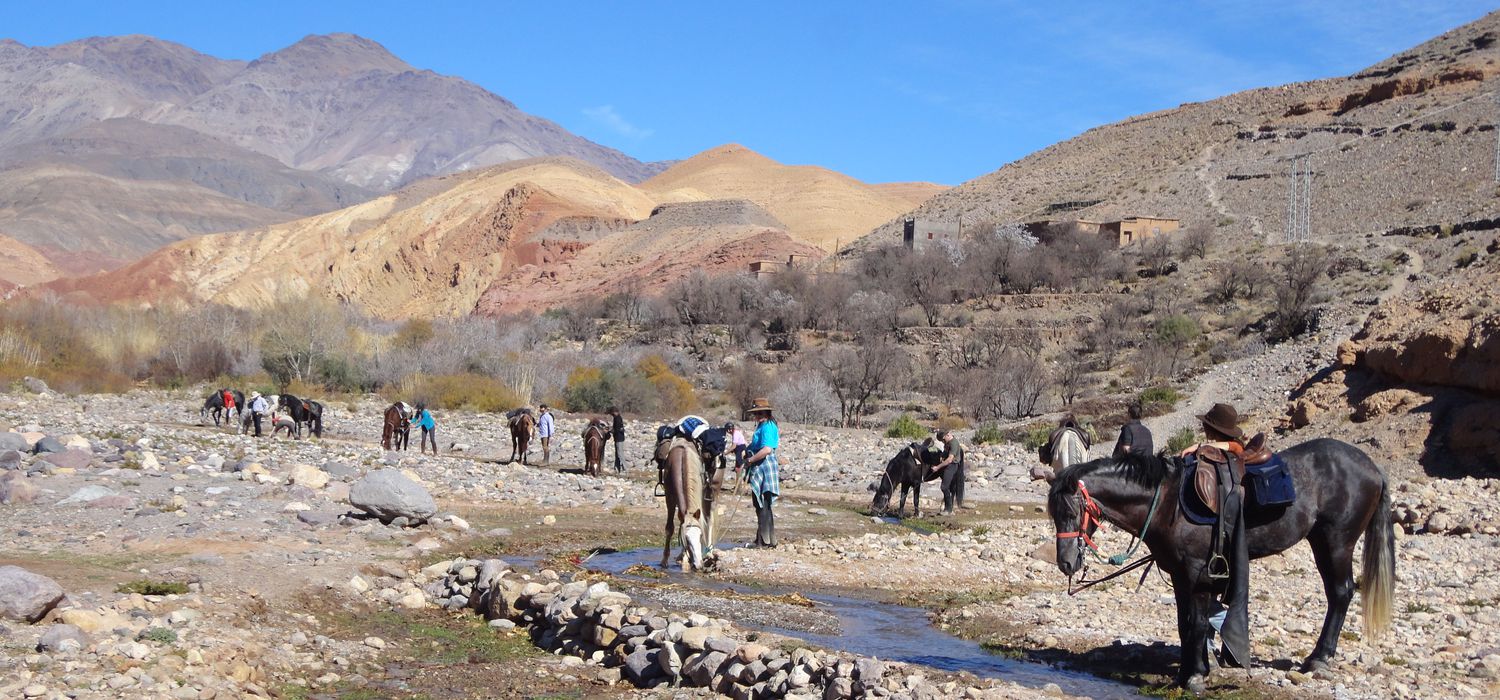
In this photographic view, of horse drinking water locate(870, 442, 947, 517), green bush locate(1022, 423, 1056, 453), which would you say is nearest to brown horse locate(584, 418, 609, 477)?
horse drinking water locate(870, 442, 947, 517)

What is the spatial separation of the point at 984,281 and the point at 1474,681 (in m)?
59.0

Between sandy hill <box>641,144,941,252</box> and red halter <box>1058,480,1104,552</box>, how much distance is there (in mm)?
99216

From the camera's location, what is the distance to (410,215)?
110 meters

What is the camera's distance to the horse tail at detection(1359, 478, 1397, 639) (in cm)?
866

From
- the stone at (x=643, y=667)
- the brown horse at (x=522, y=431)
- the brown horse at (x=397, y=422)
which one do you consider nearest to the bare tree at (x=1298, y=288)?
the brown horse at (x=522, y=431)

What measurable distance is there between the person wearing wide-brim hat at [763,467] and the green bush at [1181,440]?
50.1 ft

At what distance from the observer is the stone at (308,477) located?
1750 centimetres

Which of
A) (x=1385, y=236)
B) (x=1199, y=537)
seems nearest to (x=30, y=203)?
(x=1385, y=236)

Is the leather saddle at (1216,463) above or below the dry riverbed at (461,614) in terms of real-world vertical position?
above

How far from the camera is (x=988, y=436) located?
3506 cm

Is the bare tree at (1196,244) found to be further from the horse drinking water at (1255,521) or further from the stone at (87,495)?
the horse drinking water at (1255,521)

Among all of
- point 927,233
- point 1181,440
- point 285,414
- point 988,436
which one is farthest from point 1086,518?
point 927,233

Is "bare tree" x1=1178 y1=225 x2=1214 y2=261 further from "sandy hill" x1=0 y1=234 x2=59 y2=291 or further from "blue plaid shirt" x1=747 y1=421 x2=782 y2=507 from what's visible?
"sandy hill" x1=0 y1=234 x2=59 y2=291

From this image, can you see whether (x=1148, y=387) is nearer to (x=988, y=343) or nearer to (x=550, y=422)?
(x=988, y=343)
